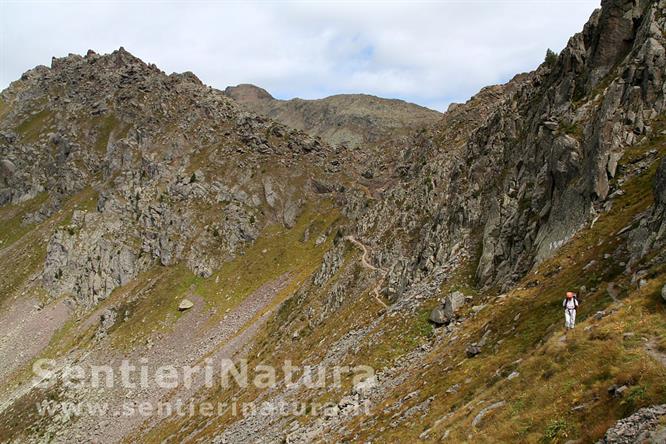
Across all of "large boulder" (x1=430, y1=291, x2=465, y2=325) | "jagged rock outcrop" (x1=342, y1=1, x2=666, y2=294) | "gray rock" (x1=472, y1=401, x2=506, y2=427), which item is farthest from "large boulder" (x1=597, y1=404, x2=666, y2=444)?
"large boulder" (x1=430, y1=291, x2=465, y2=325)

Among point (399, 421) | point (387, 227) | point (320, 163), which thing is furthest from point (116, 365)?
point (320, 163)

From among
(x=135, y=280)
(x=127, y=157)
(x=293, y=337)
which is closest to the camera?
(x=293, y=337)

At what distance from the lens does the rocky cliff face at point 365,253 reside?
24.8 metres

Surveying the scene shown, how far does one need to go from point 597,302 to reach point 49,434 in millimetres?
99017

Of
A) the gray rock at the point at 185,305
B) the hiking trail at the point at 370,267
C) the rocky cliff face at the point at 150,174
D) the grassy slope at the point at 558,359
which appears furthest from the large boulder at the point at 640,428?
the rocky cliff face at the point at 150,174

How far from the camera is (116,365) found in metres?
100

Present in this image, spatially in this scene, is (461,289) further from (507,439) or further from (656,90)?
(507,439)

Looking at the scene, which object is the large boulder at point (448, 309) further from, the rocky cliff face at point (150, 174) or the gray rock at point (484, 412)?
the rocky cliff face at point (150, 174)

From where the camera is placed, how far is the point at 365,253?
276 feet

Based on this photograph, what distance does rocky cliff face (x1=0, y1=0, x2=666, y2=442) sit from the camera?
2475 cm

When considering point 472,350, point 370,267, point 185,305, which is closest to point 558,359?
point 472,350

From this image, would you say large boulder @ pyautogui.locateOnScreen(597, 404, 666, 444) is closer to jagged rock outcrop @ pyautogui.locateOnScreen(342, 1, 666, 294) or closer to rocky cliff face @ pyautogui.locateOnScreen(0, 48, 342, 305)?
jagged rock outcrop @ pyautogui.locateOnScreen(342, 1, 666, 294)

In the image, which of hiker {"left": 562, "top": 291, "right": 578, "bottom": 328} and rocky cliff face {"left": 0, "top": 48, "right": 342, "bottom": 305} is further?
rocky cliff face {"left": 0, "top": 48, "right": 342, "bottom": 305}

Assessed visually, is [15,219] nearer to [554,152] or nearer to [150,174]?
[150,174]
